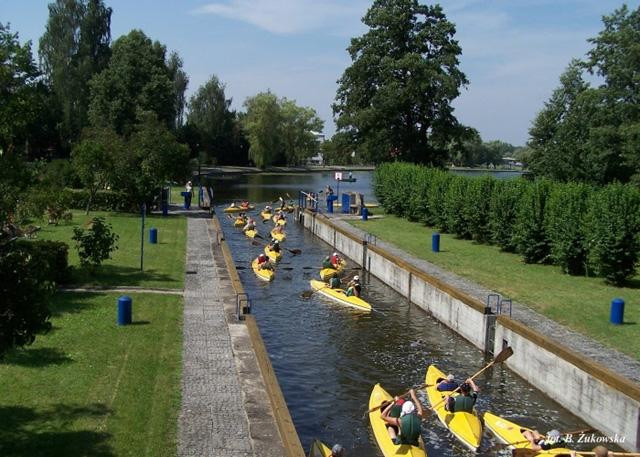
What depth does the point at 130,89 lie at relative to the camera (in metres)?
80.3

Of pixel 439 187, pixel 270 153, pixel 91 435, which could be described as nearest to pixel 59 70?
pixel 270 153

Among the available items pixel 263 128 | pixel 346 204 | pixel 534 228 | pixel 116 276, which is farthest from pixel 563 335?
pixel 263 128

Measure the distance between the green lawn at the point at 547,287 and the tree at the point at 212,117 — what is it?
10118cm

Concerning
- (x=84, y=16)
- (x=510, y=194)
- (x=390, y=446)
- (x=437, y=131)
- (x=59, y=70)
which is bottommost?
(x=390, y=446)

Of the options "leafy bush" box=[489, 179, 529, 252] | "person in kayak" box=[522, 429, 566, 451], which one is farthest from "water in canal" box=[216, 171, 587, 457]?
"leafy bush" box=[489, 179, 529, 252]

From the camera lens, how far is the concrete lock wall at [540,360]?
50.5 feet

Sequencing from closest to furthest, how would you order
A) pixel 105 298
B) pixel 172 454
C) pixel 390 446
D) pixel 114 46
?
pixel 172 454 → pixel 390 446 → pixel 105 298 → pixel 114 46

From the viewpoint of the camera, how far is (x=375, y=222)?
49.5 metres

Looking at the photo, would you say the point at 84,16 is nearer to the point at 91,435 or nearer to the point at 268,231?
the point at 268,231

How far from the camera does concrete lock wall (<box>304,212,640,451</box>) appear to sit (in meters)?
15.4

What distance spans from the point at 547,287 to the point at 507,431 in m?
11.8

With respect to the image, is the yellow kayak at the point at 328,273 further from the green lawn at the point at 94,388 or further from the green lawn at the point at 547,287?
the green lawn at the point at 94,388

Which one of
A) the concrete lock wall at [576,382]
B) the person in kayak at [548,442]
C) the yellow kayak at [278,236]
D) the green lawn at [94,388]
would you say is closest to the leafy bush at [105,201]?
the yellow kayak at [278,236]

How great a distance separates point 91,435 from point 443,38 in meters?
54.9
